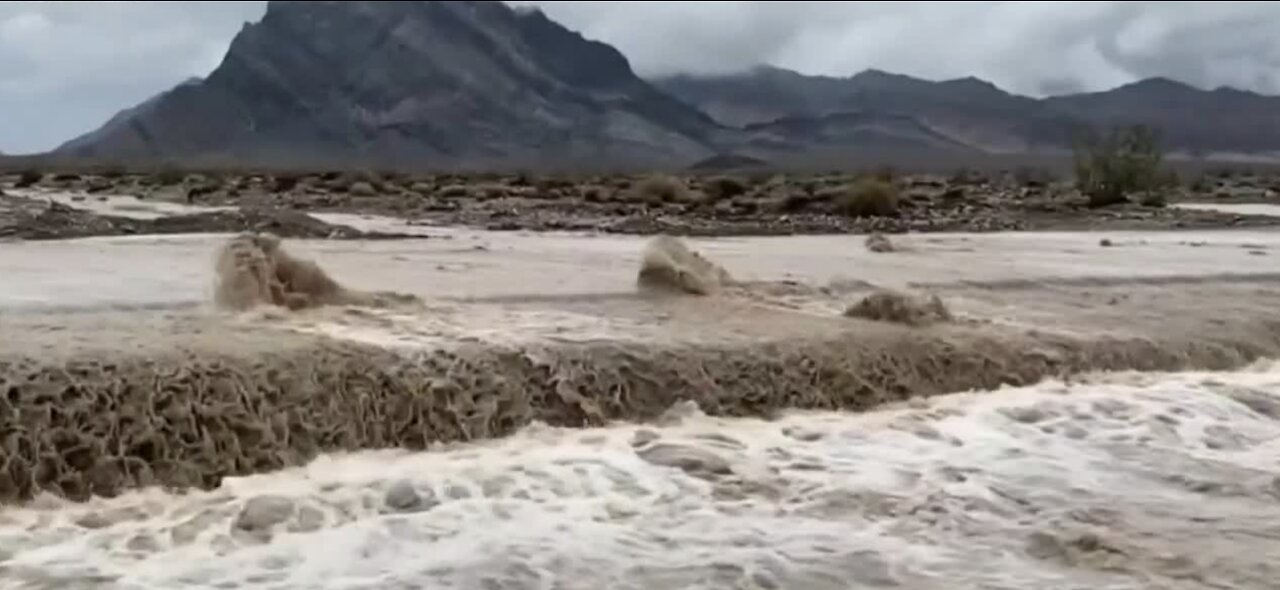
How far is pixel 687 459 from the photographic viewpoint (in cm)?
762

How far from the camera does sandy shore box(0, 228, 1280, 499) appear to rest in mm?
7254

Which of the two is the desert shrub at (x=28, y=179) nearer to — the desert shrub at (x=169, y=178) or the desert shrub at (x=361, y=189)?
the desert shrub at (x=169, y=178)

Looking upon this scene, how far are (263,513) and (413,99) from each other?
121m

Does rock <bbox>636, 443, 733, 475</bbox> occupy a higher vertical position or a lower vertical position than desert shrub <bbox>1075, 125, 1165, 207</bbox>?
lower

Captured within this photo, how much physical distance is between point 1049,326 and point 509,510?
481cm

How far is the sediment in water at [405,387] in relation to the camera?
707 cm

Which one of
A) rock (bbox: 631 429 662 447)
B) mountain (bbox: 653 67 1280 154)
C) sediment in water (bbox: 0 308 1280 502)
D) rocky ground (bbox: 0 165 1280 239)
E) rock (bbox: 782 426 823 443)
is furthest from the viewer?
mountain (bbox: 653 67 1280 154)

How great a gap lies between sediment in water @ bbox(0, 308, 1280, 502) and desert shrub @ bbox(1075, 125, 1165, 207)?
17.2 metres

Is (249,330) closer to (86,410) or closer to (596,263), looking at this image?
(86,410)

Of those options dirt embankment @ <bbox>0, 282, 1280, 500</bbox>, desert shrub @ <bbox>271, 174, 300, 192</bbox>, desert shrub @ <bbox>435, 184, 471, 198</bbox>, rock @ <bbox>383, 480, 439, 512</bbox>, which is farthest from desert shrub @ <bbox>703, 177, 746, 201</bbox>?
rock @ <bbox>383, 480, 439, 512</bbox>

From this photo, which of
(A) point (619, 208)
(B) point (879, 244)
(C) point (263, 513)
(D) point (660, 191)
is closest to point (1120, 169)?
(D) point (660, 191)

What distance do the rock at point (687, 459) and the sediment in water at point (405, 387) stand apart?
59 centimetres

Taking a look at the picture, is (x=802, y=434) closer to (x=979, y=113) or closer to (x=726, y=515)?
(x=726, y=515)

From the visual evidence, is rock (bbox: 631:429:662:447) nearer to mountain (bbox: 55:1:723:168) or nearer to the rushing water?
the rushing water
